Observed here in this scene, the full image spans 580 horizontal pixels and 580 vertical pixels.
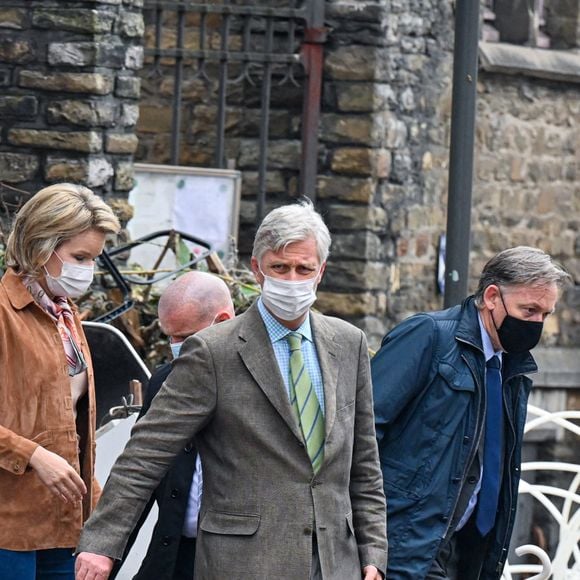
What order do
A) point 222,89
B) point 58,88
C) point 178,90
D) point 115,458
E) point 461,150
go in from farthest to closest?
1. point 222,89
2. point 178,90
3. point 58,88
4. point 461,150
5. point 115,458

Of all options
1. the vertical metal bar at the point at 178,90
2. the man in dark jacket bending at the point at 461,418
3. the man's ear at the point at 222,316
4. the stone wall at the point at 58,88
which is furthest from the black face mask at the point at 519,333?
the vertical metal bar at the point at 178,90

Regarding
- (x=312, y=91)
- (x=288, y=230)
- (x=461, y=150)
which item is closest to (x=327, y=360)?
(x=288, y=230)

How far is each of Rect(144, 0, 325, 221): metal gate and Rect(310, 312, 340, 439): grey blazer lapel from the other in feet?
19.0

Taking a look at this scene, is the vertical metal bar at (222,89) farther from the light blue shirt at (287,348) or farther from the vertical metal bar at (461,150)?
the light blue shirt at (287,348)

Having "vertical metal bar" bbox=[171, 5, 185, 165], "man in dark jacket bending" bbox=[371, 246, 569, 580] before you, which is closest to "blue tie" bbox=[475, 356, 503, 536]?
"man in dark jacket bending" bbox=[371, 246, 569, 580]

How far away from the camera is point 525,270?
16.5 feet

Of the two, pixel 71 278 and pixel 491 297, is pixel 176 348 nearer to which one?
pixel 71 278

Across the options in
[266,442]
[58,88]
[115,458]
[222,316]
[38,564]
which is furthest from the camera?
[58,88]

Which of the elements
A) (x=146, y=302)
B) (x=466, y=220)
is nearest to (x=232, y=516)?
(x=466, y=220)

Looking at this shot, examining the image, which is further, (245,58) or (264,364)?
(245,58)

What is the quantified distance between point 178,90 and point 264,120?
0.68 meters

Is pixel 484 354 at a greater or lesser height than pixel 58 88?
lesser

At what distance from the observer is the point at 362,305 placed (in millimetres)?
10648

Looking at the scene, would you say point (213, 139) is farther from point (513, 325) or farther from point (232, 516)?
point (232, 516)
